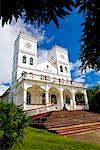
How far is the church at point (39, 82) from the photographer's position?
28.1 m

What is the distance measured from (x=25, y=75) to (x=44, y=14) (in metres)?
23.9

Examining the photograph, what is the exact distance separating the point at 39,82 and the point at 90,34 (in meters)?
24.3

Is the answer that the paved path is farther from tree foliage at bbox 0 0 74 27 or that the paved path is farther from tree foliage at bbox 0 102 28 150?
tree foliage at bbox 0 0 74 27

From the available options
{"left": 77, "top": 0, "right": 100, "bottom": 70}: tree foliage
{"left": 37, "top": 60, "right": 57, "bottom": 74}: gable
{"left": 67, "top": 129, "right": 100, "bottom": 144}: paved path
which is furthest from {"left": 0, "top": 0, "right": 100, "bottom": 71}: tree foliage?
{"left": 37, "top": 60, "right": 57, "bottom": 74}: gable

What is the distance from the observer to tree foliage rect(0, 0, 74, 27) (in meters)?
3.51

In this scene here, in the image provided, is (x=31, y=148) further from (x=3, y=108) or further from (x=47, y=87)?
(x=47, y=87)

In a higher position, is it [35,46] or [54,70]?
[35,46]

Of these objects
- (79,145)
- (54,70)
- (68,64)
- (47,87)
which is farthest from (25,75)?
(79,145)

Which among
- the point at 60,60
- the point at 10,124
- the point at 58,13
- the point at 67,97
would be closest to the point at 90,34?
the point at 58,13

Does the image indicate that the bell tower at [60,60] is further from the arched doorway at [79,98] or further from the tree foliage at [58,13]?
the tree foliage at [58,13]

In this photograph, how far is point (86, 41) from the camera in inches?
189

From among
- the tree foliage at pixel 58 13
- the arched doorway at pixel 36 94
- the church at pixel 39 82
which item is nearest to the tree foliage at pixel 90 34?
the tree foliage at pixel 58 13

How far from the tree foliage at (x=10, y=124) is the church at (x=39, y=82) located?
674 inches

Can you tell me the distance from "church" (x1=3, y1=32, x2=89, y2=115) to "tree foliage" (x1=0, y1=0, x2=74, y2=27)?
2104cm
